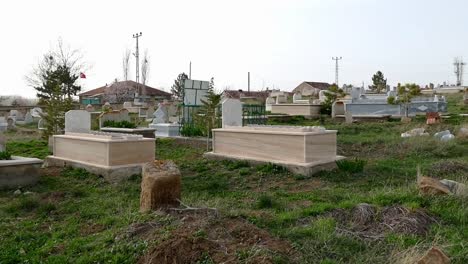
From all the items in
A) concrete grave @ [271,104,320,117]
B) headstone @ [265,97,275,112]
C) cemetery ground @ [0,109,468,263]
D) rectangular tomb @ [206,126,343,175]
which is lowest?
cemetery ground @ [0,109,468,263]

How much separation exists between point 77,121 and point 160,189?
702 cm

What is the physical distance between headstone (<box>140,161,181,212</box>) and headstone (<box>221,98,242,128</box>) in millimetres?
6642

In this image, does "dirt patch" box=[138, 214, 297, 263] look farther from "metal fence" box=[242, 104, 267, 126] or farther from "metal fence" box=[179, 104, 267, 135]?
"metal fence" box=[242, 104, 267, 126]

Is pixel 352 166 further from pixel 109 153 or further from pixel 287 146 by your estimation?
pixel 109 153

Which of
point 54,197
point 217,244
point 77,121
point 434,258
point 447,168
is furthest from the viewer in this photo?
point 77,121

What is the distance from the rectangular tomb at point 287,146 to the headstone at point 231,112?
3.95ft

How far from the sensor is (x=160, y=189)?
5574 millimetres

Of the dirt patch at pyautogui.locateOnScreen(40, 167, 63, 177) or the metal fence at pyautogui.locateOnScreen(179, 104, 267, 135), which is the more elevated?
the metal fence at pyautogui.locateOnScreen(179, 104, 267, 135)

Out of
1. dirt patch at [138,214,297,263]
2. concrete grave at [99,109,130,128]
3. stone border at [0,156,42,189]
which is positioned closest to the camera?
dirt patch at [138,214,297,263]

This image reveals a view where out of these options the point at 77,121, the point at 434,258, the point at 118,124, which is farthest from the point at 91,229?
the point at 118,124

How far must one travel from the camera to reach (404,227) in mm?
5152

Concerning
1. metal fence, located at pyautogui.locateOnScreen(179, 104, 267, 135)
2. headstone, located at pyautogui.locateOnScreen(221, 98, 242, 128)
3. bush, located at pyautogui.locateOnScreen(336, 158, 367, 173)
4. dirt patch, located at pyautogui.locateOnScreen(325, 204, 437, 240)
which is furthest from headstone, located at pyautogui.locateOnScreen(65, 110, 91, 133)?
dirt patch, located at pyautogui.locateOnScreen(325, 204, 437, 240)

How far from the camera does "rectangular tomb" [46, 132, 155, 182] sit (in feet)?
31.6

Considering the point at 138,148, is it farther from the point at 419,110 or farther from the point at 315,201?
the point at 419,110
